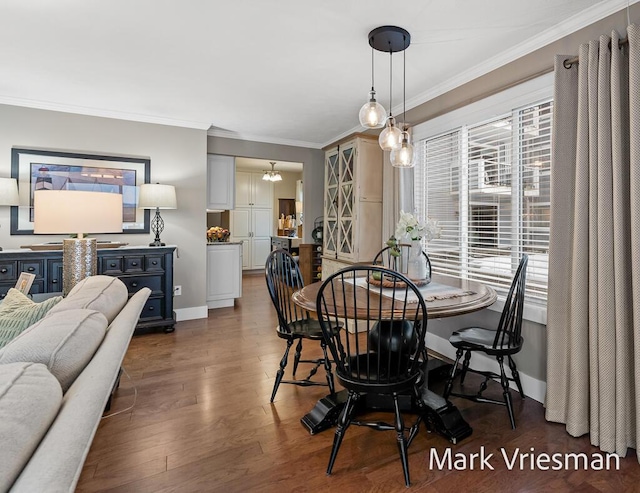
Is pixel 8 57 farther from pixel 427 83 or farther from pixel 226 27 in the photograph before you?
pixel 427 83

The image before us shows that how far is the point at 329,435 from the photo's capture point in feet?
6.64

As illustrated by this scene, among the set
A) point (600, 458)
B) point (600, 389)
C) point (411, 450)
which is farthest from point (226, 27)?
point (600, 458)

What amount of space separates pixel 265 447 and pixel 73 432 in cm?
142

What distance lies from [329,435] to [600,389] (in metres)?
1.46

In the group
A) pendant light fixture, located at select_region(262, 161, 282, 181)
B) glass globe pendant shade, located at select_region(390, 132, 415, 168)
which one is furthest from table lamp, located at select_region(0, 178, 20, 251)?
pendant light fixture, located at select_region(262, 161, 282, 181)

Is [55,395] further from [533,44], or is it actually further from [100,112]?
[100,112]

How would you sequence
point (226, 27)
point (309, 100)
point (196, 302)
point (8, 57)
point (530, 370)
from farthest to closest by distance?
point (196, 302)
point (309, 100)
point (8, 57)
point (530, 370)
point (226, 27)

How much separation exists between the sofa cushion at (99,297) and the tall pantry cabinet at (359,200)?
270 cm

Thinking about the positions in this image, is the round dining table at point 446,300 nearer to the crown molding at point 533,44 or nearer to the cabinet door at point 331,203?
the crown molding at point 533,44

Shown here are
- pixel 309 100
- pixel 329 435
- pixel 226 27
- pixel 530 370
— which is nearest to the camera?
pixel 329 435

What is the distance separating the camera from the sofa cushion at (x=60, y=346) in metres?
0.94

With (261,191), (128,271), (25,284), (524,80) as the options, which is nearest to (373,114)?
(524,80)

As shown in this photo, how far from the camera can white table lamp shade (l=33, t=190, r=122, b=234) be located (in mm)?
1991

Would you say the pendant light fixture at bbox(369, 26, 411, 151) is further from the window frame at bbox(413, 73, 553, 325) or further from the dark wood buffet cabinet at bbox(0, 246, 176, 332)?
the dark wood buffet cabinet at bbox(0, 246, 176, 332)
